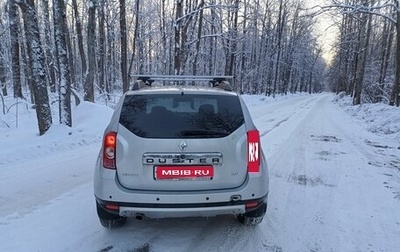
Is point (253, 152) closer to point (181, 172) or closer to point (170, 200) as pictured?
point (181, 172)

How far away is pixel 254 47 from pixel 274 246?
45.5 meters

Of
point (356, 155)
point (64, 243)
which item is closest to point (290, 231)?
point (64, 243)

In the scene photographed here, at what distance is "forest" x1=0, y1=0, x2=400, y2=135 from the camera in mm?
10969

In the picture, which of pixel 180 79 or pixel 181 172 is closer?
pixel 181 172

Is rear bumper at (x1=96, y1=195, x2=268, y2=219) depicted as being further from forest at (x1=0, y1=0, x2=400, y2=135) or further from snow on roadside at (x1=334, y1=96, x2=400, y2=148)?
snow on roadside at (x1=334, y1=96, x2=400, y2=148)

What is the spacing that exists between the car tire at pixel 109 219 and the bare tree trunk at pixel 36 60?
7.25 m

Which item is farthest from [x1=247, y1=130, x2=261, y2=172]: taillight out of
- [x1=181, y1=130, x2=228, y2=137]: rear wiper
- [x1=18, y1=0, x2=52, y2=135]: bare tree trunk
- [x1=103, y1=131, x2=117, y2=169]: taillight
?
[x1=18, y1=0, x2=52, y2=135]: bare tree trunk

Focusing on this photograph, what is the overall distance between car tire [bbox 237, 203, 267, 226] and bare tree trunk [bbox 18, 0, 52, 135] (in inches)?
320

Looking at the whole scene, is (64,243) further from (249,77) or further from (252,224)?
(249,77)

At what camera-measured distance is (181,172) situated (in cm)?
338

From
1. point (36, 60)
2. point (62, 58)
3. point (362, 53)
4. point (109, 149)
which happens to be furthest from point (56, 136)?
point (362, 53)

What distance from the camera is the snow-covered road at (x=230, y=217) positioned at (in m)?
3.68

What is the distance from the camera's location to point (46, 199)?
4.94 meters

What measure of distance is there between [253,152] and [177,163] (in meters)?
0.87
